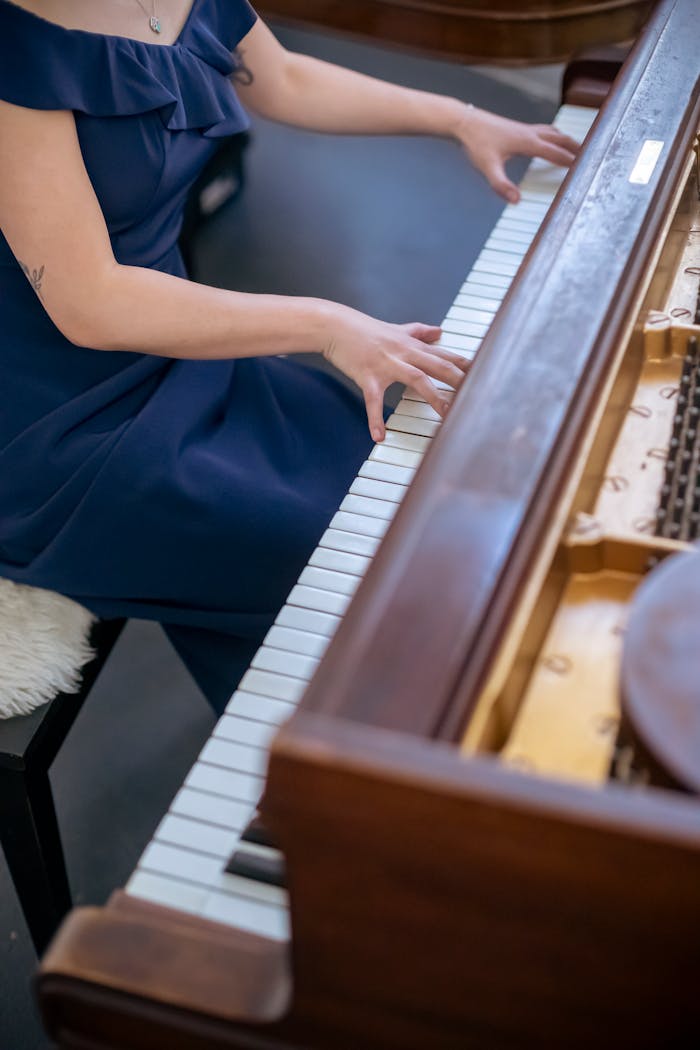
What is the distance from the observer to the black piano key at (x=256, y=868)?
0.86 metres

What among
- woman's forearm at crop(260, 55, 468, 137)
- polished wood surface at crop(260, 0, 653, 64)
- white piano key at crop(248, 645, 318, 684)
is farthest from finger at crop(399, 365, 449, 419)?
polished wood surface at crop(260, 0, 653, 64)

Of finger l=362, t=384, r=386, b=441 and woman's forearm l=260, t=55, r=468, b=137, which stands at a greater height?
woman's forearm l=260, t=55, r=468, b=137

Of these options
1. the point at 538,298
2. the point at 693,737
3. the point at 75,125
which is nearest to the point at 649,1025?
the point at 693,737

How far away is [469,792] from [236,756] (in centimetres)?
38

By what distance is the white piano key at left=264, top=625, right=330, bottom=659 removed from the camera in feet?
3.45

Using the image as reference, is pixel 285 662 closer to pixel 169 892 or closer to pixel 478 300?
pixel 169 892

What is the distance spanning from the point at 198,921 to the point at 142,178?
86 cm

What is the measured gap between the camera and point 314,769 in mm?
625

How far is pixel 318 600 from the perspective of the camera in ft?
3.59

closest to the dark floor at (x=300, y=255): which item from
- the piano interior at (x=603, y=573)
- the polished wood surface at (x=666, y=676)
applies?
the piano interior at (x=603, y=573)

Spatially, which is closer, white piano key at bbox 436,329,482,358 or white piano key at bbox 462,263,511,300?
white piano key at bbox 436,329,482,358

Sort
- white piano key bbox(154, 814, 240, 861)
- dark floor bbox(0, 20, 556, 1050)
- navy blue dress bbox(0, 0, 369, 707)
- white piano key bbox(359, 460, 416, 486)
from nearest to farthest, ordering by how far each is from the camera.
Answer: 1. white piano key bbox(154, 814, 240, 861)
2. white piano key bbox(359, 460, 416, 486)
3. navy blue dress bbox(0, 0, 369, 707)
4. dark floor bbox(0, 20, 556, 1050)

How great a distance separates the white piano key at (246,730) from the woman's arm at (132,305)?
0.37m

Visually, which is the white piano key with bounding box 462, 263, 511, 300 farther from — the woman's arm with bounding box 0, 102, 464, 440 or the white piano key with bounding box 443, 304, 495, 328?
the woman's arm with bounding box 0, 102, 464, 440
